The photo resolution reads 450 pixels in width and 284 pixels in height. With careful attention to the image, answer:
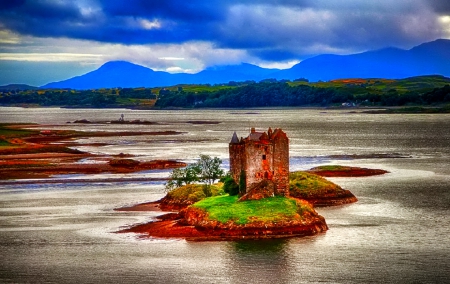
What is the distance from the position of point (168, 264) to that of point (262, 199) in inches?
539

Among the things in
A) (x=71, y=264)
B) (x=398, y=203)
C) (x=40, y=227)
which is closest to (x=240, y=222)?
(x=71, y=264)

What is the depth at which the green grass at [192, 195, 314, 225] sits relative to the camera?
61.8 m

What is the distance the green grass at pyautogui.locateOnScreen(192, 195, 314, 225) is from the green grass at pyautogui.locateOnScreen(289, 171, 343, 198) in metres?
16.7

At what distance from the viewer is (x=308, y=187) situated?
82438mm

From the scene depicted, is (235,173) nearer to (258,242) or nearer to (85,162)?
(258,242)

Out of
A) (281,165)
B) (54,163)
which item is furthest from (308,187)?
(54,163)

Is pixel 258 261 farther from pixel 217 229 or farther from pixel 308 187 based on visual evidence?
pixel 308 187

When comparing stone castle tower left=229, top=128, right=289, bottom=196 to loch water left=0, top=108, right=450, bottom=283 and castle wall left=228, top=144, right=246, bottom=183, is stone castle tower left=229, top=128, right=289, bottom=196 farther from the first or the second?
loch water left=0, top=108, right=450, bottom=283

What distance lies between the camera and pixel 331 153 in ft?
481

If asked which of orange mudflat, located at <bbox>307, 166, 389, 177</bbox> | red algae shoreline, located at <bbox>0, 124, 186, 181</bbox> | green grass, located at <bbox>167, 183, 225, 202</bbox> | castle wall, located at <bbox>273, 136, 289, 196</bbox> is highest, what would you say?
castle wall, located at <bbox>273, 136, 289, 196</bbox>

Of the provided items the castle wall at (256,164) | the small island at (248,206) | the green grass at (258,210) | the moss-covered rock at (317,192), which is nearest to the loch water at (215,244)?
the small island at (248,206)

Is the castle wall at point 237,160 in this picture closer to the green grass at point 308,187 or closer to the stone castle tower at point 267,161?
the stone castle tower at point 267,161

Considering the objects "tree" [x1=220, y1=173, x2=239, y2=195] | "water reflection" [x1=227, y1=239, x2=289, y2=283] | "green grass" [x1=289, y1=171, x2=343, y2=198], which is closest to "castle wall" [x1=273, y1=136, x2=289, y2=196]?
"tree" [x1=220, y1=173, x2=239, y2=195]

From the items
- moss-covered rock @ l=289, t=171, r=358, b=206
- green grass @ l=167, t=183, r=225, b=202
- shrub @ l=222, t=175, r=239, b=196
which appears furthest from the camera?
moss-covered rock @ l=289, t=171, r=358, b=206
